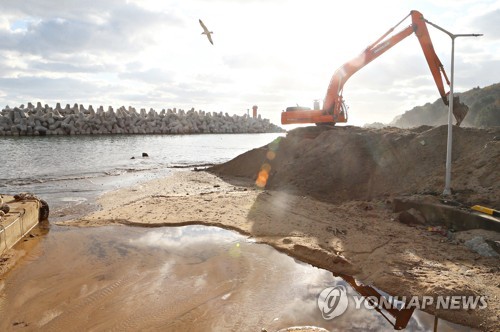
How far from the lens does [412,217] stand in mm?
8703

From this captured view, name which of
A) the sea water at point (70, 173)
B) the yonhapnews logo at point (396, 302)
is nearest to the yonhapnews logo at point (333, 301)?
the yonhapnews logo at point (396, 302)

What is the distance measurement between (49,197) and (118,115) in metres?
47.6

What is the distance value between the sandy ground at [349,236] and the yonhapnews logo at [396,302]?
3.8 inches

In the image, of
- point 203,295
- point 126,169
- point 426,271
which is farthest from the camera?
point 126,169

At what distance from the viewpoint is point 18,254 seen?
6574mm

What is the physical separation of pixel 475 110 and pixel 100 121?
5263 centimetres

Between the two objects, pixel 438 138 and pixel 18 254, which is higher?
pixel 438 138

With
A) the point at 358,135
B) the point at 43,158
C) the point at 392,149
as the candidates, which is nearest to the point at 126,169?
the point at 43,158

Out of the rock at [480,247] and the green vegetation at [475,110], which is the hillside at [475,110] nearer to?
the green vegetation at [475,110]

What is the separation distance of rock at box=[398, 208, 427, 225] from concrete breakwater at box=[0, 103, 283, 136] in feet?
160

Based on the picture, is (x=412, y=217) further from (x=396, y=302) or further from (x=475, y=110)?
(x=475, y=110)

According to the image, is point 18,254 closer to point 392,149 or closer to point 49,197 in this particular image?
point 49,197

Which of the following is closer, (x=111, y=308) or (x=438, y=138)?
(x=111, y=308)

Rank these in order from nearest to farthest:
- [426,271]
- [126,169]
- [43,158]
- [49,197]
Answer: [426,271]
[49,197]
[126,169]
[43,158]
